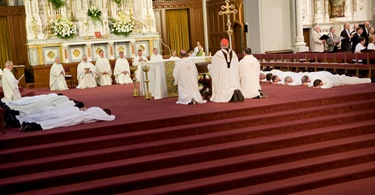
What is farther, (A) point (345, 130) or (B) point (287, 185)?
(A) point (345, 130)

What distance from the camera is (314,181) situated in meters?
6.72

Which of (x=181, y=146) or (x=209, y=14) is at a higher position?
(x=209, y=14)

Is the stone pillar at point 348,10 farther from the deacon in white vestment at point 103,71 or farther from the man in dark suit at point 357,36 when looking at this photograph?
the deacon in white vestment at point 103,71

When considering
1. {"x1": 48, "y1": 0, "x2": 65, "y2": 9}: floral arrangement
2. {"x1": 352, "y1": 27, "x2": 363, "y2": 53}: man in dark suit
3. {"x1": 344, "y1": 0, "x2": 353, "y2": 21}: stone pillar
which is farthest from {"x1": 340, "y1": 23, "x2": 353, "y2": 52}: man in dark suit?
{"x1": 48, "y1": 0, "x2": 65, "y2": 9}: floral arrangement

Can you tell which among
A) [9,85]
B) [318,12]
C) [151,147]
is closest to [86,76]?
[9,85]

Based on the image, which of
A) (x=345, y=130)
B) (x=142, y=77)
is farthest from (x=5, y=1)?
(x=345, y=130)

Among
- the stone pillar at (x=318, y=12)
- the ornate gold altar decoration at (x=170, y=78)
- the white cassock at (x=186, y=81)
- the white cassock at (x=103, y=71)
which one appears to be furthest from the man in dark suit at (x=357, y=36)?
the white cassock at (x=103, y=71)

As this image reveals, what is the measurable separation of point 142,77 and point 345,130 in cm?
570

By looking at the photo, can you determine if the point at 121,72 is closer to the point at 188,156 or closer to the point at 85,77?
the point at 85,77

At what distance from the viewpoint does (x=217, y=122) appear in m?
8.12

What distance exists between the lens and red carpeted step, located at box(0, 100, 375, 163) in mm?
7062

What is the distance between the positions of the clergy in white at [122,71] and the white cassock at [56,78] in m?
1.94

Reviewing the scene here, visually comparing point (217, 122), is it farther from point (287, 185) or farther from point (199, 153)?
point (287, 185)

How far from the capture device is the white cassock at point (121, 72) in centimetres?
1720
